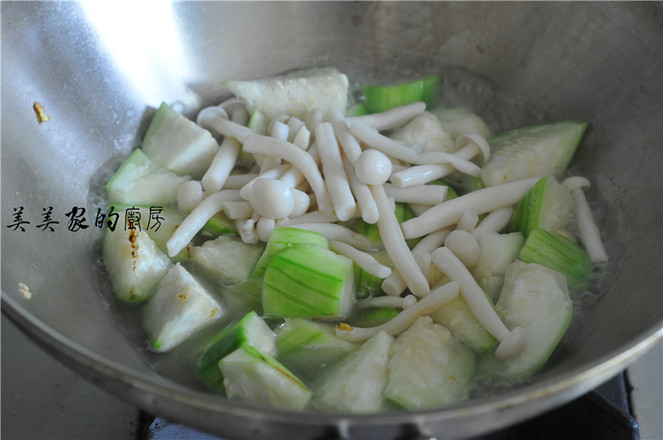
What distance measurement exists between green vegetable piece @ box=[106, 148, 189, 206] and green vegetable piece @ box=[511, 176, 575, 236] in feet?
1.81

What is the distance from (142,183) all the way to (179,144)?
10 centimetres

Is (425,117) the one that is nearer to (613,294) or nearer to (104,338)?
(613,294)

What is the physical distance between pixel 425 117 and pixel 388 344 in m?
0.46

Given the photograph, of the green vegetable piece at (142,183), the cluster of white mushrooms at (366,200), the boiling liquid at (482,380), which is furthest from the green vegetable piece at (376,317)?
the green vegetable piece at (142,183)

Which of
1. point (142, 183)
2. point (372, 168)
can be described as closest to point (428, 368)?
point (372, 168)

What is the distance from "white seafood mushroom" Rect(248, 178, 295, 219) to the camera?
90cm

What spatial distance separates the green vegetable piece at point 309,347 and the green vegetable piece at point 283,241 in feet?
0.36

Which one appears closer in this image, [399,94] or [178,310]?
[178,310]

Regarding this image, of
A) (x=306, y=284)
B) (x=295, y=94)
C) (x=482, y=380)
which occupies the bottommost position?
(x=482, y=380)

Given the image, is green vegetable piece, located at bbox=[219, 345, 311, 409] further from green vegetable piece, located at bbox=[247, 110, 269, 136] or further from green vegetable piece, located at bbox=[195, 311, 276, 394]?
green vegetable piece, located at bbox=[247, 110, 269, 136]

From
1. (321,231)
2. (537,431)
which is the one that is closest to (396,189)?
(321,231)

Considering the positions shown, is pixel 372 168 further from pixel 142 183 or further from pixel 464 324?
pixel 142 183

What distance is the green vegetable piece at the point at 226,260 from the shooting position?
35.8 inches

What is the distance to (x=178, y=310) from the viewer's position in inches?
33.4
